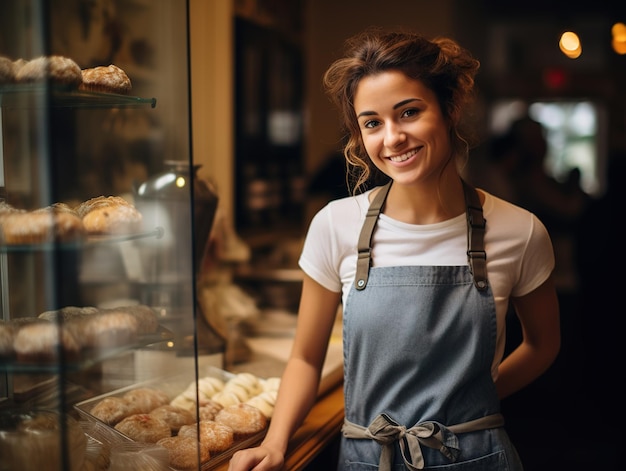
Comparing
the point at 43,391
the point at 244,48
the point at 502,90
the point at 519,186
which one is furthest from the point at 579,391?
the point at 43,391

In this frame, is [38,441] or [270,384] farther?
[270,384]

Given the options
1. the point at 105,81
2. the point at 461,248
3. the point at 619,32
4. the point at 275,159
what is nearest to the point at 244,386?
the point at 461,248

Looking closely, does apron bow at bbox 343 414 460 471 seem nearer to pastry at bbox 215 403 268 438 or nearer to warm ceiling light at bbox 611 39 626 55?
pastry at bbox 215 403 268 438

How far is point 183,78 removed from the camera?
5.09ft

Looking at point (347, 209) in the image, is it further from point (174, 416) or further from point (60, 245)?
point (60, 245)

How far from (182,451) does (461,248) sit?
653 millimetres

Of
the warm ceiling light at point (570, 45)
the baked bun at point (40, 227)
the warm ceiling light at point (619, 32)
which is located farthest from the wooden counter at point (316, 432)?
the warm ceiling light at point (619, 32)

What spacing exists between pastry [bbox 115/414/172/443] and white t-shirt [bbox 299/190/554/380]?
1.45ft

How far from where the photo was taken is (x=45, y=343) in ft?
3.68

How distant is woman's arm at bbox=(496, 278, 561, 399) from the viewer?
162cm

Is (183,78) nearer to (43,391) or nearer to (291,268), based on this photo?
(43,391)

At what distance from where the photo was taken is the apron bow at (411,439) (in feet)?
4.92

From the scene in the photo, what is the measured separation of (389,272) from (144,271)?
539 millimetres

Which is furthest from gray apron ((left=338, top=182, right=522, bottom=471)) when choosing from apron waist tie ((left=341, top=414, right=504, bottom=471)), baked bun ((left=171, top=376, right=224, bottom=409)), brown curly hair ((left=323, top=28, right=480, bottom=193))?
baked bun ((left=171, top=376, right=224, bottom=409))
